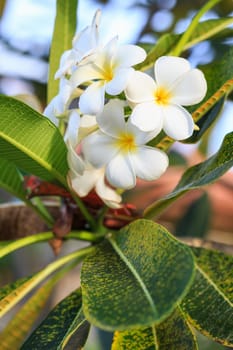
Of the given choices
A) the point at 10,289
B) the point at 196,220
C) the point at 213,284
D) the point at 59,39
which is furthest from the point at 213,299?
the point at 196,220

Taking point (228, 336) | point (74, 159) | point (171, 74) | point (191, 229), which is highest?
point (171, 74)

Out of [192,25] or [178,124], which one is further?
[192,25]

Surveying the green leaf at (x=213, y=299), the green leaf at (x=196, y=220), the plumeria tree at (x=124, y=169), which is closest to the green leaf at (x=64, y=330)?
the plumeria tree at (x=124, y=169)

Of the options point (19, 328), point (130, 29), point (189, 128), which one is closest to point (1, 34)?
point (130, 29)

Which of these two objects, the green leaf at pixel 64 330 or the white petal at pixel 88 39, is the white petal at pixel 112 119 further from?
the green leaf at pixel 64 330

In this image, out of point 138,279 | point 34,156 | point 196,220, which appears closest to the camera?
point 138,279

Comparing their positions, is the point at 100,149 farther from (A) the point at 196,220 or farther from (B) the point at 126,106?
(A) the point at 196,220

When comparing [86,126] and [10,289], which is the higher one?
[86,126]

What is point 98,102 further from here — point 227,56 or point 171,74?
point 227,56
